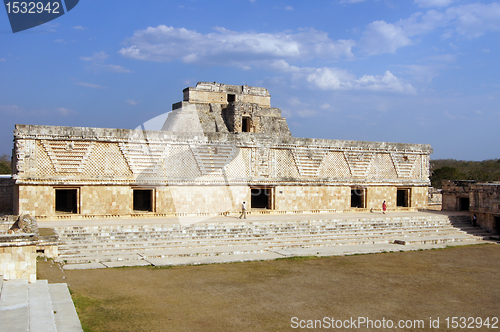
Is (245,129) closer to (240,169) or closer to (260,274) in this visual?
(240,169)

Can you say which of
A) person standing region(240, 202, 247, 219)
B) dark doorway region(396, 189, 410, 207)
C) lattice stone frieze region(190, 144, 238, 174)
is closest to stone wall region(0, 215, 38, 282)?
person standing region(240, 202, 247, 219)

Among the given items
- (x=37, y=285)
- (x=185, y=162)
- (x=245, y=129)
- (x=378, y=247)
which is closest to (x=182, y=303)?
(x=37, y=285)

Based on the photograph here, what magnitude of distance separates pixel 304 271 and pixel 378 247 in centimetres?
422

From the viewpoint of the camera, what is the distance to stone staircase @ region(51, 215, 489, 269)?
10.9 meters

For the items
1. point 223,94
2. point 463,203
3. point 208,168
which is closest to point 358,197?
point 463,203

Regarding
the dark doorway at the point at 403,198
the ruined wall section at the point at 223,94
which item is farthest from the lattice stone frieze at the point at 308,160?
the ruined wall section at the point at 223,94

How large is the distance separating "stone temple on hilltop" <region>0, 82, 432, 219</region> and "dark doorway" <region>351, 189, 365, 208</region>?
0.05 metres

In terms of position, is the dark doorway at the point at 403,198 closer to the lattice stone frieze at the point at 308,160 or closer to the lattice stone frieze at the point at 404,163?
the lattice stone frieze at the point at 404,163

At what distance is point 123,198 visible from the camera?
14984mm

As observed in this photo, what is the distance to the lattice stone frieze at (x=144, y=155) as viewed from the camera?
15148 millimetres

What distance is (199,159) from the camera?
1619cm

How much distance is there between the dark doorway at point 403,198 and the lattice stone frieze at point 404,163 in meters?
0.85

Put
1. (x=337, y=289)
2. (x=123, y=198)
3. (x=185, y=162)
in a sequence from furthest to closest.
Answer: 1. (x=185, y=162)
2. (x=123, y=198)
3. (x=337, y=289)

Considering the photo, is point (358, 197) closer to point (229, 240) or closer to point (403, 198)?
point (403, 198)
